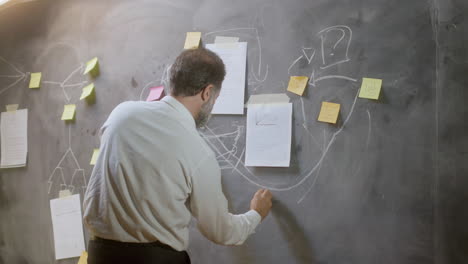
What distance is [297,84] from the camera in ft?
5.68

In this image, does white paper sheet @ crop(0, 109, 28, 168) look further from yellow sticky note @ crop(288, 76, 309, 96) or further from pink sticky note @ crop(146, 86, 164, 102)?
yellow sticky note @ crop(288, 76, 309, 96)

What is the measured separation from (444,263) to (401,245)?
0.49 feet

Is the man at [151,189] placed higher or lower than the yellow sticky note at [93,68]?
lower

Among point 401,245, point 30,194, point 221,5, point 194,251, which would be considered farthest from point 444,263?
point 30,194

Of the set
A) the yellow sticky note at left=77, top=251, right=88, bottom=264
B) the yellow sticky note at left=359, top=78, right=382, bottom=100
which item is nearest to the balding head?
the yellow sticky note at left=359, top=78, right=382, bottom=100

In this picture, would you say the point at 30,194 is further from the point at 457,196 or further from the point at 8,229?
the point at 457,196

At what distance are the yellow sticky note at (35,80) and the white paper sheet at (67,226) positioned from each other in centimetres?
69

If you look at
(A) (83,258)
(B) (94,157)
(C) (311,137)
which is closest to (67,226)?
(A) (83,258)

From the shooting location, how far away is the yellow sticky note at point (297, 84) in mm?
1714

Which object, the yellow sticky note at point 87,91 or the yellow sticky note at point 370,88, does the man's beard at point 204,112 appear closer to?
the yellow sticky note at point 370,88

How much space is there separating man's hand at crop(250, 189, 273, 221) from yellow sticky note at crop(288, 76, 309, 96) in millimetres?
440

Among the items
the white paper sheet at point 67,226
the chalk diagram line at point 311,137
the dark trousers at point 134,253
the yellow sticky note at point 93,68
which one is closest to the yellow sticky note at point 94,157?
the white paper sheet at point 67,226

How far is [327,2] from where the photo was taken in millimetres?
1682

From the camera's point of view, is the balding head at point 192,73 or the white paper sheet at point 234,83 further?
the white paper sheet at point 234,83
